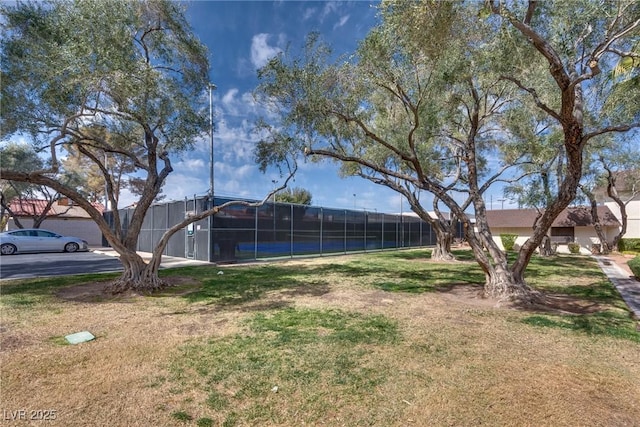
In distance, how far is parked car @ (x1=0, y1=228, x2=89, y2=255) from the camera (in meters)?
15.4

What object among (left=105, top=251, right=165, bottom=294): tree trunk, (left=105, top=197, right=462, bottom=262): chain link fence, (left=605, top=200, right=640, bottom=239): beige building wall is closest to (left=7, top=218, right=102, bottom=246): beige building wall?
(left=105, top=197, right=462, bottom=262): chain link fence

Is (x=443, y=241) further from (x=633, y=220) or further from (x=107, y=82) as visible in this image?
(x=633, y=220)

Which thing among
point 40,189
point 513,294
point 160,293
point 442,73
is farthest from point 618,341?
point 40,189

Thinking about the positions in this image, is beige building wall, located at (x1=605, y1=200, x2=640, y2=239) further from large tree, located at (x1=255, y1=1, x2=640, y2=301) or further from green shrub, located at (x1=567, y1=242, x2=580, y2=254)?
large tree, located at (x1=255, y1=1, x2=640, y2=301)

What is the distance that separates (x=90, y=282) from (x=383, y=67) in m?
8.63

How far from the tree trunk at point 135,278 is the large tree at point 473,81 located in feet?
14.3

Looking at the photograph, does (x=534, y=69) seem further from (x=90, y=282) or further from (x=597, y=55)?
(x=90, y=282)

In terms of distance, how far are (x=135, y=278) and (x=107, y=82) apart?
158 inches

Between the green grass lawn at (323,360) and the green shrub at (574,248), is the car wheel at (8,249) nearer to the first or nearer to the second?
the green grass lawn at (323,360)

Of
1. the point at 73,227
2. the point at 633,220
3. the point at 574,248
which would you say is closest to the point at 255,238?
the point at 73,227

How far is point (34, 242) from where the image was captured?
53.3ft

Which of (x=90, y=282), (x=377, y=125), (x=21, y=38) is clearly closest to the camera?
(x=21, y=38)

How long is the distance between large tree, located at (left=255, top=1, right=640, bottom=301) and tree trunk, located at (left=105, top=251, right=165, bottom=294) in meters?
4.37

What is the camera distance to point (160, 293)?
723 cm
